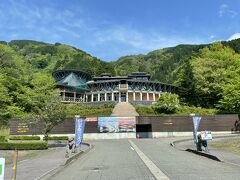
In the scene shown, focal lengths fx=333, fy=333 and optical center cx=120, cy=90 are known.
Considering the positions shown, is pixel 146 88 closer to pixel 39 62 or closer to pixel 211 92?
pixel 211 92

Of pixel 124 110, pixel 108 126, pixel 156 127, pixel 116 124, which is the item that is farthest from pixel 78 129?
pixel 124 110

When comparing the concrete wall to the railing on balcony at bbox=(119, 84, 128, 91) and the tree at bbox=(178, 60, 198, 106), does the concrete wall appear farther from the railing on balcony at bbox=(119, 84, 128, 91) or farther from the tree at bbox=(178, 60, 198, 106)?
the railing on balcony at bbox=(119, 84, 128, 91)

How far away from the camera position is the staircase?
6037 centimetres

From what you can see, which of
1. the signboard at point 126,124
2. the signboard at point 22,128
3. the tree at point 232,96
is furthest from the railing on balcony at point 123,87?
the signboard at point 22,128

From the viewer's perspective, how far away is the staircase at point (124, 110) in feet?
198

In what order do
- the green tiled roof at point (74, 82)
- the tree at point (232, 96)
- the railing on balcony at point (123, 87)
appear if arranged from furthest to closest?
the green tiled roof at point (74, 82), the railing on balcony at point (123, 87), the tree at point (232, 96)

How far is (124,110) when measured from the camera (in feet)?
208

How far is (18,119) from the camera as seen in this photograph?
5128 cm

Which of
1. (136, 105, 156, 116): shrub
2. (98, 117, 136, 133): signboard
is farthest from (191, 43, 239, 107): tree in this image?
(98, 117, 136, 133): signboard

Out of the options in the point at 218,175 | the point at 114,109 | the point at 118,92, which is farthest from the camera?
the point at 118,92

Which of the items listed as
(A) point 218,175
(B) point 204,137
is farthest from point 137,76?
(A) point 218,175

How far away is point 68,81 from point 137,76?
68.1 feet

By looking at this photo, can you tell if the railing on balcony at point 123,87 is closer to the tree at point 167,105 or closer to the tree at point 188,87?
the tree at point 188,87

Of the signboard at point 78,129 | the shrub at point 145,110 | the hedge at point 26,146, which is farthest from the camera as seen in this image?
the shrub at point 145,110
